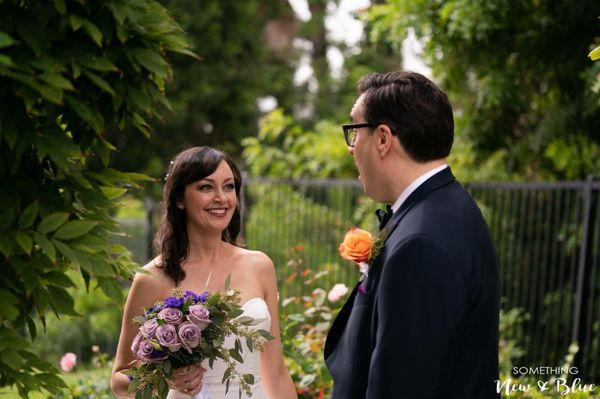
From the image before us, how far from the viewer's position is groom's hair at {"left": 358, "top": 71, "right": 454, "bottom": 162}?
2.60m

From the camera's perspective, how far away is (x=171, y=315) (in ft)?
10.7

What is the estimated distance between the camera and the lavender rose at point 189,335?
322 cm

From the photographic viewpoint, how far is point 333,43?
28.1 meters

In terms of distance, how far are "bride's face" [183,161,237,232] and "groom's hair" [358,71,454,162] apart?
61.5 inches

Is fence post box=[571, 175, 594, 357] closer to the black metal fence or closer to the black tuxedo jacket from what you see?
the black metal fence

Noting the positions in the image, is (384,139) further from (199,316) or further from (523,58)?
(523,58)

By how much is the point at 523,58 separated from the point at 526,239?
6.29ft

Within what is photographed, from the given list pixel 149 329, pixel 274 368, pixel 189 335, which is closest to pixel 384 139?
pixel 189 335

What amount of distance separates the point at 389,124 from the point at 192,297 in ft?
4.25

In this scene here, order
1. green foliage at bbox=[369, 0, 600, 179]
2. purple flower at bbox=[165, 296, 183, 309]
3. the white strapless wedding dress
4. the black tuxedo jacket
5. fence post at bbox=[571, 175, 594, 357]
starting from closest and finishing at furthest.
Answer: the black tuxedo jacket → purple flower at bbox=[165, 296, 183, 309] → the white strapless wedding dress → fence post at bbox=[571, 175, 594, 357] → green foliage at bbox=[369, 0, 600, 179]

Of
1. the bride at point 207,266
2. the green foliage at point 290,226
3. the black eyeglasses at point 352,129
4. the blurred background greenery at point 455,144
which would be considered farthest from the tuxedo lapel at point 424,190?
the green foliage at point 290,226

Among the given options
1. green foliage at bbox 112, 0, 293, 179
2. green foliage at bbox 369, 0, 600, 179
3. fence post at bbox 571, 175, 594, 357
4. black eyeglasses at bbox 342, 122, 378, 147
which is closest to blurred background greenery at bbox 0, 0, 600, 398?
green foliage at bbox 369, 0, 600, 179

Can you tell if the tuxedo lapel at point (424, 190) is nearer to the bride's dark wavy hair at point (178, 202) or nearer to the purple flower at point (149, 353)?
the purple flower at point (149, 353)

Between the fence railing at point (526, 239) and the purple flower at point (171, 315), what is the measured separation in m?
2.74
